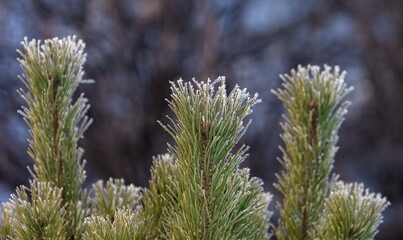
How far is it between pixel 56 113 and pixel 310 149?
0.28m

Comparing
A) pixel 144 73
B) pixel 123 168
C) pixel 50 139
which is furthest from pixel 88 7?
pixel 50 139

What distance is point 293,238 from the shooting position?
0.68m

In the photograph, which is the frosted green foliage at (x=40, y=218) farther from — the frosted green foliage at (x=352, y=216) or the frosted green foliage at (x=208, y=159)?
the frosted green foliage at (x=352, y=216)

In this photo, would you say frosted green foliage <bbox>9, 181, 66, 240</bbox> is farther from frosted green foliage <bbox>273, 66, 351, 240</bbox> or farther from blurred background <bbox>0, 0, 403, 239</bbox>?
blurred background <bbox>0, 0, 403, 239</bbox>

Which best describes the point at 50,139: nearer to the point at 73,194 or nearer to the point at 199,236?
the point at 73,194

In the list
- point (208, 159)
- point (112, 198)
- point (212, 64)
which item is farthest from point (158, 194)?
point (212, 64)

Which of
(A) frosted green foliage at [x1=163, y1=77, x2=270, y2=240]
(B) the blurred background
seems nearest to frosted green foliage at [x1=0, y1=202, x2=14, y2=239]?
(A) frosted green foliage at [x1=163, y1=77, x2=270, y2=240]

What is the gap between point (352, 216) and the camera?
615 mm

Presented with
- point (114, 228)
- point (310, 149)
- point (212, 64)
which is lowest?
point (114, 228)

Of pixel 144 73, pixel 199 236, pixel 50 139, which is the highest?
pixel 144 73

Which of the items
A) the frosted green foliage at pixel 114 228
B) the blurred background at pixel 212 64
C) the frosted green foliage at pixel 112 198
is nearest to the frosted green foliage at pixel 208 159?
the frosted green foliage at pixel 114 228

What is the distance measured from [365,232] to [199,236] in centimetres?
18

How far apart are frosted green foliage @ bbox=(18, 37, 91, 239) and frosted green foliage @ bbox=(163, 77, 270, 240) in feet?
0.55

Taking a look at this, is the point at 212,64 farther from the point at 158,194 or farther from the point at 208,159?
the point at 208,159
